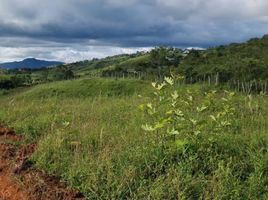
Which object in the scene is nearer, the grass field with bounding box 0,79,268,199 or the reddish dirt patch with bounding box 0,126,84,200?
the grass field with bounding box 0,79,268,199

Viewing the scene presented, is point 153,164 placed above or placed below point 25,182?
above

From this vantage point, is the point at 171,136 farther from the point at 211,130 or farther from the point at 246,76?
the point at 246,76

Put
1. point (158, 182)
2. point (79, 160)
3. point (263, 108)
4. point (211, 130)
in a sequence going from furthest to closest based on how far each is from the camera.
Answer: point (263, 108) < point (211, 130) < point (79, 160) < point (158, 182)

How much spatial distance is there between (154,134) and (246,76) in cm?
5196

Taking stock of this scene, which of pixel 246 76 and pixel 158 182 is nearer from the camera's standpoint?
pixel 158 182

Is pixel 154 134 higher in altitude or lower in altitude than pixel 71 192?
higher

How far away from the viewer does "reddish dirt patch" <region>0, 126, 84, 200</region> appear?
6.18 m

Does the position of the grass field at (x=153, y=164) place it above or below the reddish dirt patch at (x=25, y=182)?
above

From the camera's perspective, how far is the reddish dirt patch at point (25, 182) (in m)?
6.18

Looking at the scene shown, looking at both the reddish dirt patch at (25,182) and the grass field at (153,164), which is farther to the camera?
the reddish dirt patch at (25,182)

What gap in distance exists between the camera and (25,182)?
A: 6625 millimetres

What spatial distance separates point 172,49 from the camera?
112312mm

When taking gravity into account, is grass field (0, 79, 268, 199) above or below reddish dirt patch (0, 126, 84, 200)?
above

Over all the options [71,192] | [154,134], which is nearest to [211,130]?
[154,134]
